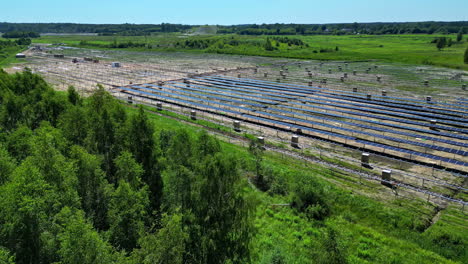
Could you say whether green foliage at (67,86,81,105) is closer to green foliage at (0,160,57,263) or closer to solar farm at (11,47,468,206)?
solar farm at (11,47,468,206)

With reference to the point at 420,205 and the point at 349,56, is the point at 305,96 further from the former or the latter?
the point at 349,56

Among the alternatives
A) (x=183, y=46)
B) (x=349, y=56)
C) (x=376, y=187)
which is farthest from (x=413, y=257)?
(x=183, y=46)

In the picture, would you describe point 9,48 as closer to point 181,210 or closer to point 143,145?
point 143,145

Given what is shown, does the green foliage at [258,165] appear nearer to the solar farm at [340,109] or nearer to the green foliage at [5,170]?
the solar farm at [340,109]

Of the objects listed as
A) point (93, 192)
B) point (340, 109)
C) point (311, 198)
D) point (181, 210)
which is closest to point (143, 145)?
point (93, 192)

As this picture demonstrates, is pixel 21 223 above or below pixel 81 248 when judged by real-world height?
below

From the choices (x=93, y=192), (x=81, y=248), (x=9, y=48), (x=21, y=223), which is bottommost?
(x=93, y=192)
